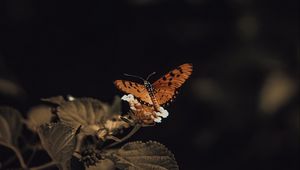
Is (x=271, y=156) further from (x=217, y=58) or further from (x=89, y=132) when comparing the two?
(x=89, y=132)

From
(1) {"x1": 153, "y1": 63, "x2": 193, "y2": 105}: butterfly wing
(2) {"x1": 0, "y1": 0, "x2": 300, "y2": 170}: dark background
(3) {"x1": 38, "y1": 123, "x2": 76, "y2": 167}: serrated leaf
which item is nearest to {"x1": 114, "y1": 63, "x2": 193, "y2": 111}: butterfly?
(1) {"x1": 153, "y1": 63, "x2": 193, "y2": 105}: butterfly wing

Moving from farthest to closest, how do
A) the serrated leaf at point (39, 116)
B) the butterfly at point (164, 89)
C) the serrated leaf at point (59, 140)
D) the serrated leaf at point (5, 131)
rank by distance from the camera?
the serrated leaf at point (39, 116), the serrated leaf at point (5, 131), the butterfly at point (164, 89), the serrated leaf at point (59, 140)

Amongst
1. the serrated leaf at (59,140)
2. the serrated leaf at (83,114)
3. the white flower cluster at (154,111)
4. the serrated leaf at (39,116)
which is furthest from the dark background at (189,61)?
the serrated leaf at (59,140)

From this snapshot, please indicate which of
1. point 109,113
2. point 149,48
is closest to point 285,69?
point 149,48

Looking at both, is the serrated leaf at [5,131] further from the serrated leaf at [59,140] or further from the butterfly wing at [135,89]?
the butterfly wing at [135,89]

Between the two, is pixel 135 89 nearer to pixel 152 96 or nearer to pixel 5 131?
pixel 152 96

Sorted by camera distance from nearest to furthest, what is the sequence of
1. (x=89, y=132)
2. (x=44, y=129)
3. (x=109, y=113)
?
(x=44, y=129) → (x=89, y=132) → (x=109, y=113)
